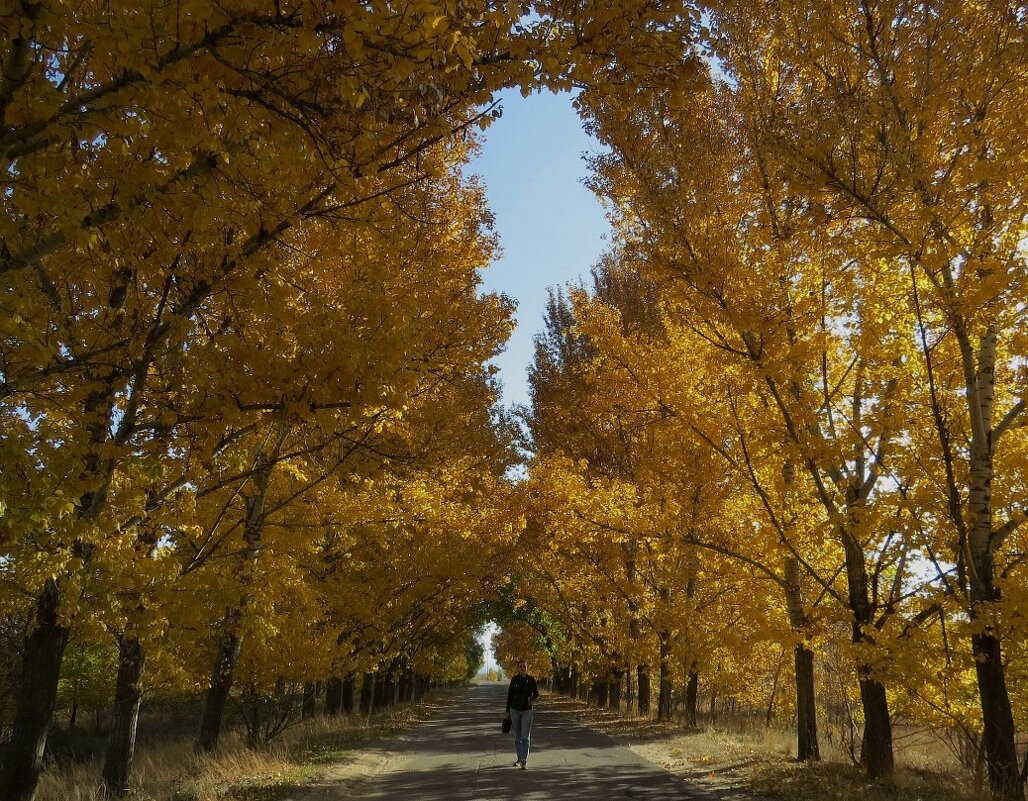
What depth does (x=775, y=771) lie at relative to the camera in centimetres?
870

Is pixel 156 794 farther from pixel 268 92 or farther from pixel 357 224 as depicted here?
pixel 268 92

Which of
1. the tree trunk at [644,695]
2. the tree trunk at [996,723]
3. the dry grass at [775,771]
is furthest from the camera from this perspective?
the tree trunk at [644,695]

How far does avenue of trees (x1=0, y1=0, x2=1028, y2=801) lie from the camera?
3418mm

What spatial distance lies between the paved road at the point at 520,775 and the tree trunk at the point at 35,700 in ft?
9.85

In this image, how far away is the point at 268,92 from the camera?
3.69 m

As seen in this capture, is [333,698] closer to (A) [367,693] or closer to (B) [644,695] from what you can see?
(A) [367,693]

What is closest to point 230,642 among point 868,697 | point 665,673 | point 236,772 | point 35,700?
point 236,772

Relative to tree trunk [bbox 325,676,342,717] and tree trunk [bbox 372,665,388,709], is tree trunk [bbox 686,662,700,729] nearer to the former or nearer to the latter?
tree trunk [bbox 325,676,342,717]

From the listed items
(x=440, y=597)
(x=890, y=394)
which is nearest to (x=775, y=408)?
(x=890, y=394)

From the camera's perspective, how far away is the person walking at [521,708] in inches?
377

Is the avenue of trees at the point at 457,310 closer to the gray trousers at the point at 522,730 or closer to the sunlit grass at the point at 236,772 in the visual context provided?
the sunlit grass at the point at 236,772

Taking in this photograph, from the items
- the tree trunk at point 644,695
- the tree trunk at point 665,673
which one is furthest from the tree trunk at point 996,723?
the tree trunk at point 644,695

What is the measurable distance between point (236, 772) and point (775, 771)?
6.51m

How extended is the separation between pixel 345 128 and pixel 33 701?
573 centimetres
